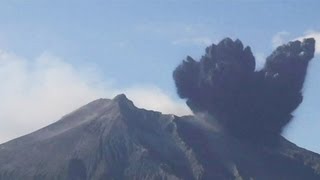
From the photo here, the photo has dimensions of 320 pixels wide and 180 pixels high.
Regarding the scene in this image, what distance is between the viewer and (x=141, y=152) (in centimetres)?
16712

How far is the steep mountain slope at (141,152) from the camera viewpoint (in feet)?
531

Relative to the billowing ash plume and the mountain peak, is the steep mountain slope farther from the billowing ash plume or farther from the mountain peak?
the billowing ash plume

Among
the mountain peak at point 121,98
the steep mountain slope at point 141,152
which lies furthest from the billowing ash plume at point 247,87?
the mountain peak at point 121,98

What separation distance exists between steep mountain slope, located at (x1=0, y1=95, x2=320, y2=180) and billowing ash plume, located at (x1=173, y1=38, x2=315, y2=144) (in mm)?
4958

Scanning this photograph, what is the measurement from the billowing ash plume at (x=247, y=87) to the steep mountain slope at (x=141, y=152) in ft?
16.3

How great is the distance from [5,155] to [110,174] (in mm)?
27666

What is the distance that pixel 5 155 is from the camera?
171000 mm

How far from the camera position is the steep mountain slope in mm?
161875

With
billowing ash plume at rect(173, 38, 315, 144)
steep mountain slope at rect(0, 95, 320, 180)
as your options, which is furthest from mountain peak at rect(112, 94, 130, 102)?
billowing ash plume at rect(173, 38, 315, 144)

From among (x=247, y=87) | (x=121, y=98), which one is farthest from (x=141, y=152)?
(x=247, y=87)

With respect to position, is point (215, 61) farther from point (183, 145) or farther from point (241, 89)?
point (183, 145)

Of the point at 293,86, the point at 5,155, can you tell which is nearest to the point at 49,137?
the point at 5,155

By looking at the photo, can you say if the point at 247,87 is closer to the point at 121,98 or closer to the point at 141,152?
the point at 141,152

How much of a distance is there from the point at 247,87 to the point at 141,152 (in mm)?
32338
